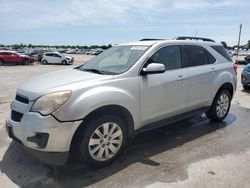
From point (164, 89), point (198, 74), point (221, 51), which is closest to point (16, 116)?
point (164, 89)

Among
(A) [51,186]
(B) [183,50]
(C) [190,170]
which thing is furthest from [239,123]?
(A) [51,186]

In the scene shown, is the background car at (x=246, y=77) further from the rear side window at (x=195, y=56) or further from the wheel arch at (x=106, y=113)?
the wheel arch at (x=106, y=113)

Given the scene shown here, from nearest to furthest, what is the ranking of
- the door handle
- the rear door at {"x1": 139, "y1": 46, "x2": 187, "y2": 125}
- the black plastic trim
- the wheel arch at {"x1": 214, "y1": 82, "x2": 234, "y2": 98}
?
1. the rear door at {"x1": 139, "y1": 46, "x2": 187, "y2": 125}
2. the black plastic trim
3. the door handle
4. the wheel arch at {"x1": 214, "y1": 82, "x2": 234, "y2": 98}

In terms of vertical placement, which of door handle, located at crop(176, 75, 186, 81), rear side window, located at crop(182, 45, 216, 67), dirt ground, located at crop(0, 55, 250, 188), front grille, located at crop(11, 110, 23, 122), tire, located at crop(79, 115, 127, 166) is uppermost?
rear side window, located at crop(182, 45, 216, 67)

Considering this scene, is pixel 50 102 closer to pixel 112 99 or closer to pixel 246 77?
pixel 112 99

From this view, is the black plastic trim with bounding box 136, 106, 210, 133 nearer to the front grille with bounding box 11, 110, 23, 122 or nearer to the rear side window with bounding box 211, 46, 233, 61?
the rear side window with bounding box 211, 46, 233, 61

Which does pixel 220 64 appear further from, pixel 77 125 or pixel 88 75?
pixel 77 125

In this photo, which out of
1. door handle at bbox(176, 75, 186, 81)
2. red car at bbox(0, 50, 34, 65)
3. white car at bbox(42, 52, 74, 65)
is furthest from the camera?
white car at bbox(42, 52, 74, 65)

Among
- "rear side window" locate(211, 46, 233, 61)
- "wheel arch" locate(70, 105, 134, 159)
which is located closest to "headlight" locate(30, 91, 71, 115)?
"wheel arch" locate(70, 105, 134, 159)

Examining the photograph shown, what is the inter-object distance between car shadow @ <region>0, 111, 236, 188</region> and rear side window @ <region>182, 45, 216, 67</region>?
4.28ft

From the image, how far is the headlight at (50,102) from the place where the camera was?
3.25 metres

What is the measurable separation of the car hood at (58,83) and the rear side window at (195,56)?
5.47ft

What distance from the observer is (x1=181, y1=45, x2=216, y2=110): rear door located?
4781 millimetres

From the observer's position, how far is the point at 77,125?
332cm
